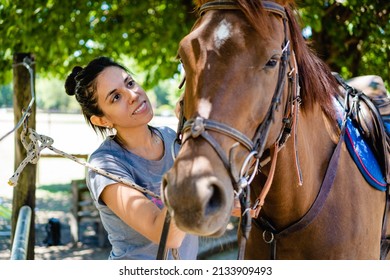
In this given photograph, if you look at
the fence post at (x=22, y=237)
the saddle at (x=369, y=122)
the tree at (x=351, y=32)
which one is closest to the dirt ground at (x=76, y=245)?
the fence post at (x=22, y=237)

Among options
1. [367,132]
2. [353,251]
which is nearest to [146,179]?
[353,251]

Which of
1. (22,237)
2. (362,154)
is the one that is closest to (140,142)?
(362,154)

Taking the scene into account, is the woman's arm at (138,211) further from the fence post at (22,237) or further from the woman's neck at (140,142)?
the fence post at (22,237)

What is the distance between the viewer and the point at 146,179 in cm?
246

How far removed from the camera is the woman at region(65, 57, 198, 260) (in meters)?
2.39

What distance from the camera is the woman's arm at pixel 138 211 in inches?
83.4

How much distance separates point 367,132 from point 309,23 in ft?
9.04

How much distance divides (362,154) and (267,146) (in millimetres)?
940

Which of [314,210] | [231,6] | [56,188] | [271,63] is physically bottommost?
[56,188]

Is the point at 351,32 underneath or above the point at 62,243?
above

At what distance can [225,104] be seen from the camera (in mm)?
1739

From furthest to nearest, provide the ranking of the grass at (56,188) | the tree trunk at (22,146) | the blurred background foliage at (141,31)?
the grass at (56,188), the blurred background foliage at (141,31), the tree trunk at (22,146)

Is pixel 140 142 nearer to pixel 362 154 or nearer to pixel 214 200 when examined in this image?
pixel 214 200
